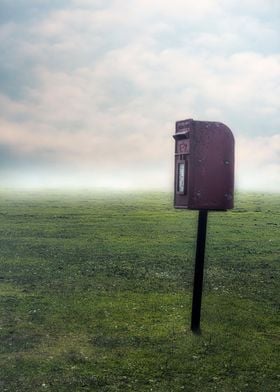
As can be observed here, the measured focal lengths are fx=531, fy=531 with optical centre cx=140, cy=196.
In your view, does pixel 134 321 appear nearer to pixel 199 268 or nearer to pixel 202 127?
pixel 199 268

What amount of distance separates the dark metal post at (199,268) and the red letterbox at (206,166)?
40 cm

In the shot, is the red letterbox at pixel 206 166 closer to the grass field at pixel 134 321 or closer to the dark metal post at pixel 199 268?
the dark metal post at pixel 199 268

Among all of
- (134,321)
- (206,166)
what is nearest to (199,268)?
(134,321)

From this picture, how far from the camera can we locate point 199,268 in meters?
11.4

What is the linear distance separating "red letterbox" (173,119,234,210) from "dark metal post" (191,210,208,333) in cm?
40

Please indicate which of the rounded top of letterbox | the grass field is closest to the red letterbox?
the rounded top of letterbox

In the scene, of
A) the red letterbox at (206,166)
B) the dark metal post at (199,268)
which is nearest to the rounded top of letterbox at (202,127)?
the red letterbox at (206,166)

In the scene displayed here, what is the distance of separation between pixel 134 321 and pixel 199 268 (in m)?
2.07

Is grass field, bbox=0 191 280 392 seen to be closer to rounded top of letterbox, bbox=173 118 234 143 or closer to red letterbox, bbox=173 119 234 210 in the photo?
red letterbox, bbox=173 119 234 210

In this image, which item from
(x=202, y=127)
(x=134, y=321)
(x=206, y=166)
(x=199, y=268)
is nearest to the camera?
(x=202, y=127)

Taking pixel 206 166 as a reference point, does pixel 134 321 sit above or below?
below

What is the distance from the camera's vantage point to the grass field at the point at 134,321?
9.08 m

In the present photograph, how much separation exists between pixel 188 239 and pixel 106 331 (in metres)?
Answer: 18.0

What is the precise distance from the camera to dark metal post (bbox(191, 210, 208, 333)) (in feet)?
36.9
